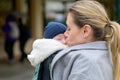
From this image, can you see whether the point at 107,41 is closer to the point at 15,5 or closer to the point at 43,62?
the point at 43,62

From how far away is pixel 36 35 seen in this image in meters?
17.3

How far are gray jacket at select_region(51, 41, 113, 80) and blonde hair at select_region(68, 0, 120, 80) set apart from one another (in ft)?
0.13

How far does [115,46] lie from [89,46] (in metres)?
0.14

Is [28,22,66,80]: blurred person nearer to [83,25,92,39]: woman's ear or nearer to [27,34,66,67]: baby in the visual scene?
[27,34,66,67]: baby

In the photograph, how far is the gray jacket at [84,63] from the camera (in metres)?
2.21

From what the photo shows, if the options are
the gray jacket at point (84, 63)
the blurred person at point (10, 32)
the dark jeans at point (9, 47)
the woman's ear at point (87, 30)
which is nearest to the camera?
the gray jacket at point (84, 63)

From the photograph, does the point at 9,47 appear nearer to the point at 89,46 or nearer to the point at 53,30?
the point at 53,30

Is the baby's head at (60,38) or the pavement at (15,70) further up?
the baby's head at (60,38)

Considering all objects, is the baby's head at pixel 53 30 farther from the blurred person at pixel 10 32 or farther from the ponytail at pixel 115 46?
the blurred person at pixel 10 32

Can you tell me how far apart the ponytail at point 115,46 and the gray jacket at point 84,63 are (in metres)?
0.03

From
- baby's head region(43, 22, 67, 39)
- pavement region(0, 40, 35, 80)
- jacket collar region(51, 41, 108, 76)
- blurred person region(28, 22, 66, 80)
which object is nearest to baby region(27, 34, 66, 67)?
blurred person region(28, 22, 66, 80)

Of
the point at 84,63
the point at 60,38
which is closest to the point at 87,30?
the point at 84,63

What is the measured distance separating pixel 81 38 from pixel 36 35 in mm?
15042

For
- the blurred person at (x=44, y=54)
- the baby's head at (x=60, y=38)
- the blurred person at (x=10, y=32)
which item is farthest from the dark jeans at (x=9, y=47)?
the blurred person at (x=44, y=54)
